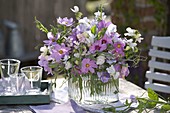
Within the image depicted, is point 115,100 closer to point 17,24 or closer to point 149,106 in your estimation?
point 149,106

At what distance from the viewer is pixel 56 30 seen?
1787 millimetres

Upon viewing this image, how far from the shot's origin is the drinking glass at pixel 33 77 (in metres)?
1.86

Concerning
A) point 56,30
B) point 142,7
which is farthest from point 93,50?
point 142,7

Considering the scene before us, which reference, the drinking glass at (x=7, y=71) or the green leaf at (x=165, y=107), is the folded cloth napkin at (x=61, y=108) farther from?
the green leaf at (x=165, y=107)

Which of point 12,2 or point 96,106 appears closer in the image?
point 96,106

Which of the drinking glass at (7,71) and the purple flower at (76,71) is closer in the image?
the purple flower at (76,71)

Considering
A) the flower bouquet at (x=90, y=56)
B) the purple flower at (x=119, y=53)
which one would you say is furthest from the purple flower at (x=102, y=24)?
the purple flower at (x=119, y=53)

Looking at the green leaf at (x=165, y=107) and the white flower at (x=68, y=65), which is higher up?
the white flower at (x=68, y=65)

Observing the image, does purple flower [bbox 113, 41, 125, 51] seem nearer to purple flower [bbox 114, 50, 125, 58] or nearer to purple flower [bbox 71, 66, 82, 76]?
purple flower [bbox 114, 50, 125, 58]

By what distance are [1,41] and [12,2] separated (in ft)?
1.94

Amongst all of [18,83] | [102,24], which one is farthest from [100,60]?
[18,83]

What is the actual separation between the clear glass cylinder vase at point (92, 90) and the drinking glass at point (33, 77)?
16cm

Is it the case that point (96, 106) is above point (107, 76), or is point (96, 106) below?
below

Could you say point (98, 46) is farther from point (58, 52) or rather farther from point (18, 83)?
point (18, 83)
